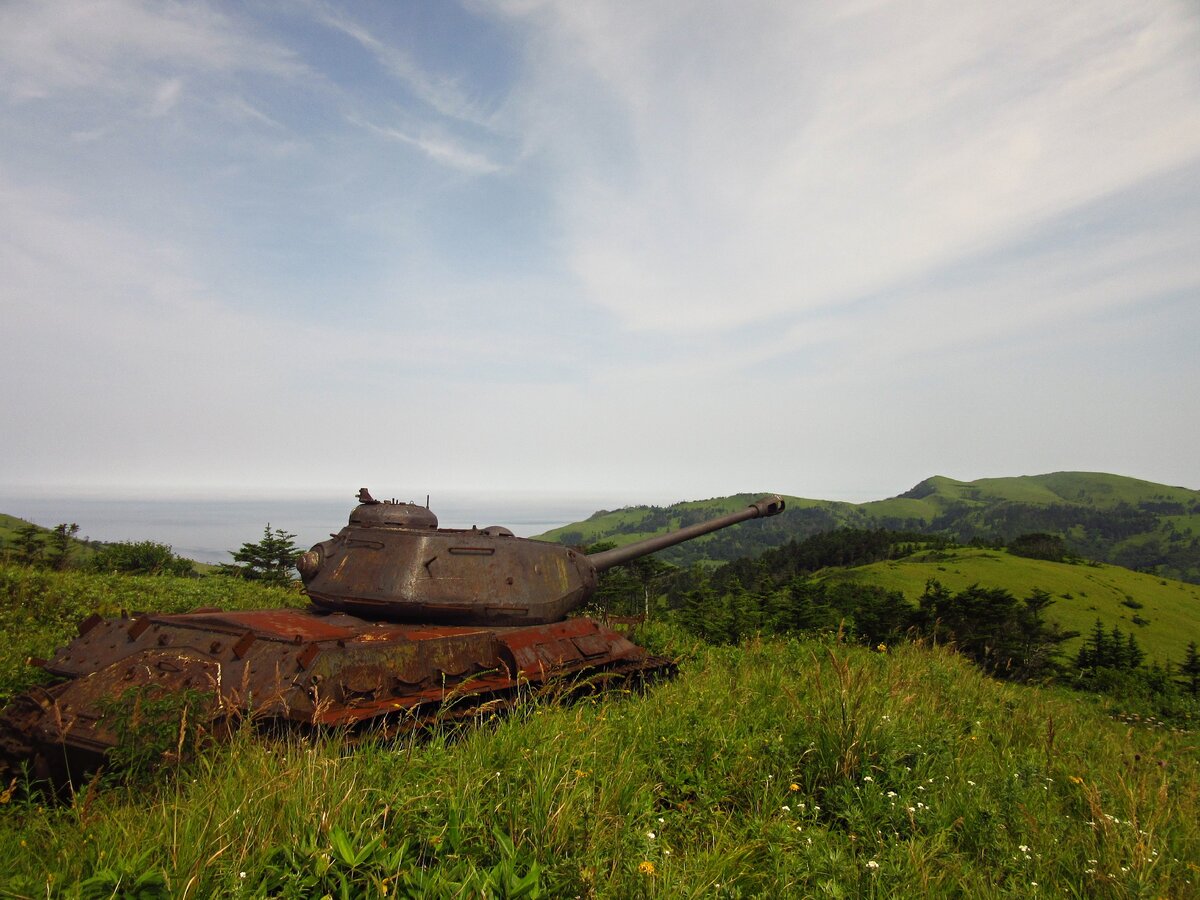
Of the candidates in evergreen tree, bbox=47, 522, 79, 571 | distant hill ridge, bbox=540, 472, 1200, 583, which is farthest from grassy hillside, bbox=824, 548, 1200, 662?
distant hill ridge, bbox=540, 472, 1200, 583

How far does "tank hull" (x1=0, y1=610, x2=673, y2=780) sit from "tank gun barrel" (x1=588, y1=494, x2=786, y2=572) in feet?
8.30

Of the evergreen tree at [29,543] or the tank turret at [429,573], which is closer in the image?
the tank turret at [429,573]

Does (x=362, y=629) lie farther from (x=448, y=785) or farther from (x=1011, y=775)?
(x=1011, y=775)

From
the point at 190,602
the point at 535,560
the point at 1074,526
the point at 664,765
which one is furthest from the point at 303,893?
the point at 1074,526

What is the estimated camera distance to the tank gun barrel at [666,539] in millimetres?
9078

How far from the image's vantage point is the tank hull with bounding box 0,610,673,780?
15.2 ft

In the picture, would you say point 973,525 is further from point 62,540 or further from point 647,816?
point 647,816

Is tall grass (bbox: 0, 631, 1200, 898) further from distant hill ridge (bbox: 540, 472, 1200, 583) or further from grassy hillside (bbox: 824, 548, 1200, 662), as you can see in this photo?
distant hill ridge (bbox: 540, 472, 1200, 583)

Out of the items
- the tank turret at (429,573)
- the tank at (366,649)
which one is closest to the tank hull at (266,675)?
the tank at (366,649)

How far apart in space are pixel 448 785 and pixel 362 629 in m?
3.31

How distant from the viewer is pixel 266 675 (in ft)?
16.2

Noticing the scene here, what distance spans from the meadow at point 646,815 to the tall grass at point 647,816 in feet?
0.05

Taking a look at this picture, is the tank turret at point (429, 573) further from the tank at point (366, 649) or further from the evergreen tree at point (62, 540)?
the evergreen tree at point (62, 540)

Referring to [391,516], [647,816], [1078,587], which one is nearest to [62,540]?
[391,516]
